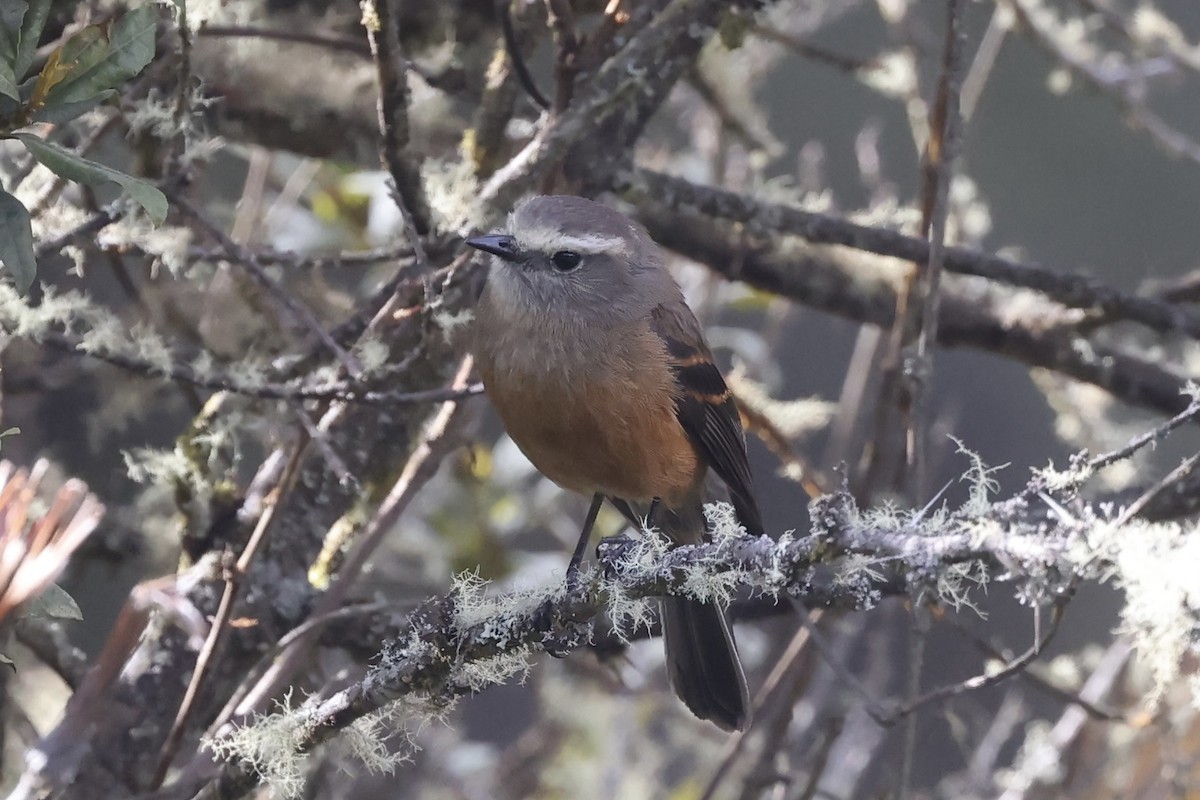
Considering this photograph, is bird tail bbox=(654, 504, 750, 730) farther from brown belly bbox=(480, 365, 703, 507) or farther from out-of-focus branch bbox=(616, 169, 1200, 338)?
out-of-focus branch bbox=(616, 169, 1200, 338)

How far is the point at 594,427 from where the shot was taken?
3.13 meters

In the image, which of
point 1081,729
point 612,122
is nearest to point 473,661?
point 612,122

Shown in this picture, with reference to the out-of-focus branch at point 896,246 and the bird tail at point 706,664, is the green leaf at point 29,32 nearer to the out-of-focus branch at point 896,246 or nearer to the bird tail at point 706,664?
the out-of-focus branch at point 896,246

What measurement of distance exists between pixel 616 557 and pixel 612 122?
142 centimetres

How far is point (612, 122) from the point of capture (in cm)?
354

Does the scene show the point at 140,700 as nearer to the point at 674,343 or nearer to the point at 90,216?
the point at 90,216

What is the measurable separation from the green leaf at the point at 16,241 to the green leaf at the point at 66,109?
15 centimetres

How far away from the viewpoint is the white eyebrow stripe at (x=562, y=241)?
326cm

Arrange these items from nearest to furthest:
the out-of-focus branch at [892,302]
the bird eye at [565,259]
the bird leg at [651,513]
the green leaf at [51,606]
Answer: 1. the green leaf at [51,606]
2. the bird eye at [565,259]
3. the bird leg at [651,513]
4. the out-of-focus branch at [892,302]

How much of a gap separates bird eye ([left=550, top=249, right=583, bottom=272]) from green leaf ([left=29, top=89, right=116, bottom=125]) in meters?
1.56

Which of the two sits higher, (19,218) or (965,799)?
(965,799)

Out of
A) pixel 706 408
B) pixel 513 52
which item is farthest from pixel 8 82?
pixel 706 408

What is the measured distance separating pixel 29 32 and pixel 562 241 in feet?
5.48

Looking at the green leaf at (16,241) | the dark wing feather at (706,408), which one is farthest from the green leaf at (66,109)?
the dark wing feather at (706,408)
